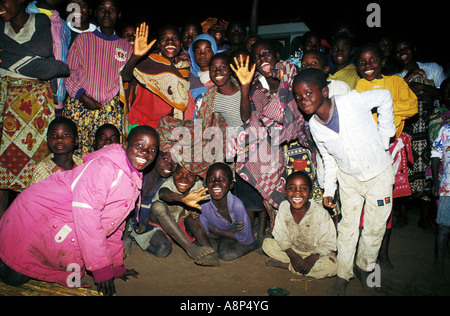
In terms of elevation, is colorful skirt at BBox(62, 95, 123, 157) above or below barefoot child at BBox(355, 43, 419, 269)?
below

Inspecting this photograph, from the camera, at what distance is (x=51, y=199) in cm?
271

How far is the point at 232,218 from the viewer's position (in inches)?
150

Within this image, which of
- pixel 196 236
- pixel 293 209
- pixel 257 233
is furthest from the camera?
pixel 257 233

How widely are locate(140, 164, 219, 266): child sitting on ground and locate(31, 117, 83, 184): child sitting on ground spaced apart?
107 centimetres

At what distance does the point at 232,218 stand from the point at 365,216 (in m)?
1.47

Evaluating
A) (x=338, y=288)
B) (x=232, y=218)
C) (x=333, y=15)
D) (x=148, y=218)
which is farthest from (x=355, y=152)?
(x=333, y=15)

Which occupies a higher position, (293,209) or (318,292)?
(293,209)

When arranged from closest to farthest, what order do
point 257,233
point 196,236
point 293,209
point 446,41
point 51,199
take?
point 51,199 → point 293,209 → point 196,236 → point 257,233 → point 446,41

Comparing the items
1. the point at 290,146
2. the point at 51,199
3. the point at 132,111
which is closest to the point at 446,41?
the point at 290,146

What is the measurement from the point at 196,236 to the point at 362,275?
1787 mm

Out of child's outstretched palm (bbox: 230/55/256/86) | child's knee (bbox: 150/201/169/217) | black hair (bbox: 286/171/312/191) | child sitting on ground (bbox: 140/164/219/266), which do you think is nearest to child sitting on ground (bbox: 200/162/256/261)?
child sitting on ground (bbox: 140/164/219/266)

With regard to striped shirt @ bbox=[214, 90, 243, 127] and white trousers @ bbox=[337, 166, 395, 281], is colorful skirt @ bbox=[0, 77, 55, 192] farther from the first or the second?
white trousers @ bbox=[337, 166, 395, 281]

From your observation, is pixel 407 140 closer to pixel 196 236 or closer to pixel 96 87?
pixel 196 236

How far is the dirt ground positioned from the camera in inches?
116
